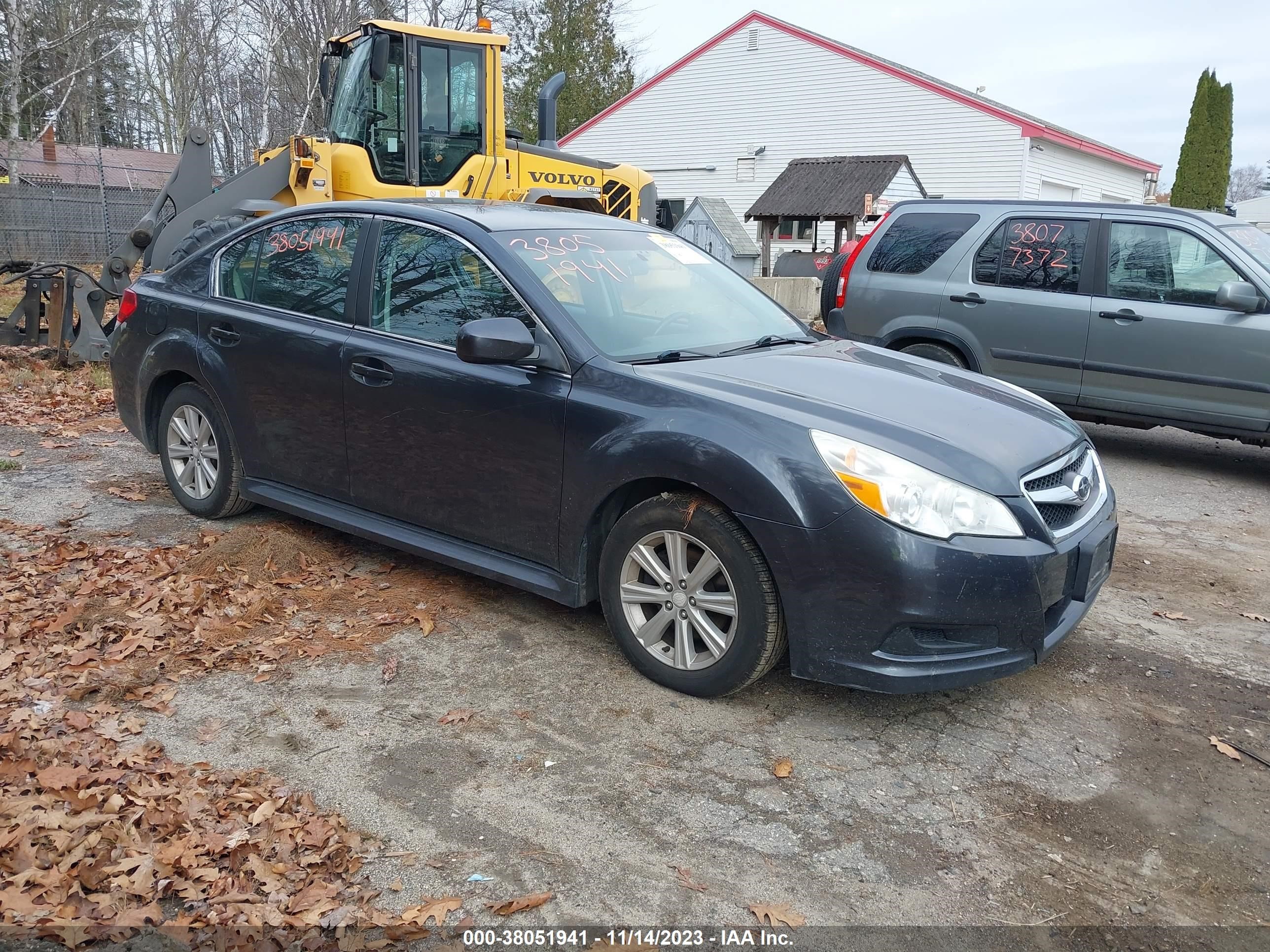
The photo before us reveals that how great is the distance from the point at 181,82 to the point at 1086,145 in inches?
1316

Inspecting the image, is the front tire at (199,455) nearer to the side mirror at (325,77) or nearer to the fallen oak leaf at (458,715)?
the fallen oak leaf at (458,715)

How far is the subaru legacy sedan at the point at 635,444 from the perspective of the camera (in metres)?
3.40

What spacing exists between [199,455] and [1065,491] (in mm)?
4295

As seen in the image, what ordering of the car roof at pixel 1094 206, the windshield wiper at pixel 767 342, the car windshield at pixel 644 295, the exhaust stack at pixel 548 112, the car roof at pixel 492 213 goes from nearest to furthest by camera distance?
the car windshield at pixel 644 295, the windshield wiper at pixel 767 342, the car roof at pixel 492 213, the car roof at pixel 1094 206, the exhaust stack at pixel 548 112

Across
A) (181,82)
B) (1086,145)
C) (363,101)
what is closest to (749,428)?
(363,101)

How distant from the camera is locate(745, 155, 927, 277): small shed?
25281 mm

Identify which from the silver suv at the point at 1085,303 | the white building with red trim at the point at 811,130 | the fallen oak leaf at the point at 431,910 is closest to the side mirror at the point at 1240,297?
the silver suv at the point at 1085,303

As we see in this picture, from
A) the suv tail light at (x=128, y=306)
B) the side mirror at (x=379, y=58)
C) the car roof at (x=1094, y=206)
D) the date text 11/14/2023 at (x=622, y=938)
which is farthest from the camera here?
the side mirror at (x=379, y=58)

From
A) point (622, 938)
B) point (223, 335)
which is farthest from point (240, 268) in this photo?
point (622, 938)

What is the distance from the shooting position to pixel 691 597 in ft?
12.1

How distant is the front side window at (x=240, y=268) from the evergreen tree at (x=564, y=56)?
38732 mm

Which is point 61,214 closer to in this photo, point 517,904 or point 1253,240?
point 1253,240

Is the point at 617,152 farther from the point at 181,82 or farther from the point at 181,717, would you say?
the point at 181,717

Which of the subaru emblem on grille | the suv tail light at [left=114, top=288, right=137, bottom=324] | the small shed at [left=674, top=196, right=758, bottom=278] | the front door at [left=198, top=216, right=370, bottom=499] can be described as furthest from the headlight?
the small shed at [left=674, top=196, right=758, bottom=278]
